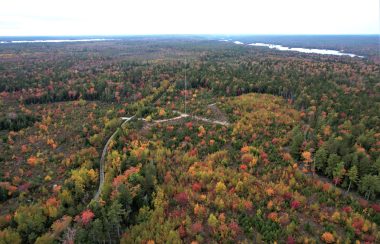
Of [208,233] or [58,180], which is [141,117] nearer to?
[58,180]

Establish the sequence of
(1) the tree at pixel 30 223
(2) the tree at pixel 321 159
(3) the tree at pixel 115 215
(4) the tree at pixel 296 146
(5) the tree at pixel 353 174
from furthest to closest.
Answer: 1. (4) the tree at pixel 296 146
2. (2) the tree at pixel 321 159
3. (5) the tree at pixel 353 174
4. (1) the tree at pixel 30 223
5. (3) the tree at pixel 115 215

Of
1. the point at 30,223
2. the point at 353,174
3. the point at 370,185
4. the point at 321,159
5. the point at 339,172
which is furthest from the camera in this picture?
the point at 321,159

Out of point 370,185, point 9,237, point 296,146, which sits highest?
point 296,146

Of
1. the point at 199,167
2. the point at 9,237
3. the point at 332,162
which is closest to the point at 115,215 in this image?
the point at 9,237

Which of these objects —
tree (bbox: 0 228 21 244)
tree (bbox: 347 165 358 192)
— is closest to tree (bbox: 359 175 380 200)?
tree (bbox: 347 165 358 192)

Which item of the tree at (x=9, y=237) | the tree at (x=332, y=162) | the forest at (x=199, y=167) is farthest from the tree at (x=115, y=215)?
the tree at (x=332, y=162)

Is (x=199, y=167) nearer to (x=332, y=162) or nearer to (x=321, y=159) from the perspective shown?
(x=321, y=159)

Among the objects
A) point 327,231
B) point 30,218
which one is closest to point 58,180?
point 30,218

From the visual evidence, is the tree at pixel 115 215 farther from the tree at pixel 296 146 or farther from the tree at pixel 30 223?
the tree at pixel 296 146

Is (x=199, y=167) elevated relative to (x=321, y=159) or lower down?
lower down
